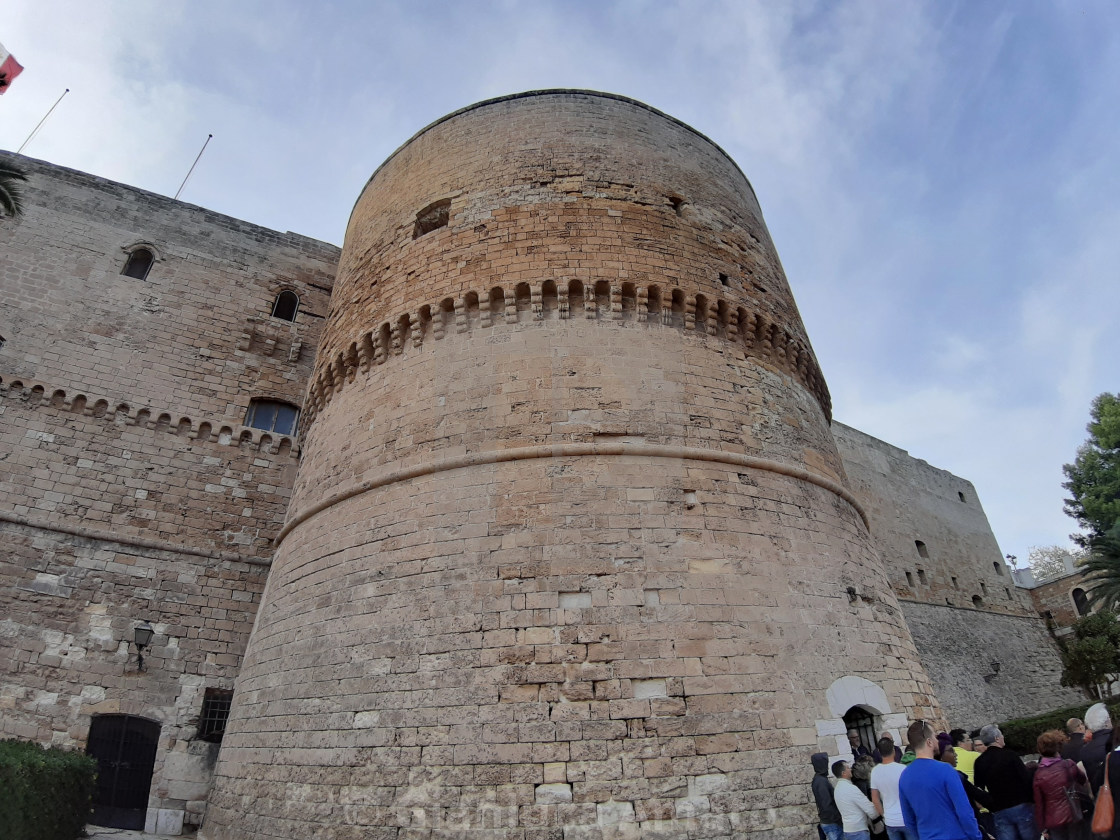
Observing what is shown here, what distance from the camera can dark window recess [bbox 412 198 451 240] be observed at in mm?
7757

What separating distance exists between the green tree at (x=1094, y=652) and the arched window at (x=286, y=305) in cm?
1764

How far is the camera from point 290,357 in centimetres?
1037

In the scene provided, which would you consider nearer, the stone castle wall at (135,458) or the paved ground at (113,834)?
the paved ground at (113,834)

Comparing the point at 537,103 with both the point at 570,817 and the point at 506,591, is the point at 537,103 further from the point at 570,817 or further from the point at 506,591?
the point at 570,817

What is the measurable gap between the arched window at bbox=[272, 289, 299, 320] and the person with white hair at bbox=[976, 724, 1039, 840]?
35.8 feet

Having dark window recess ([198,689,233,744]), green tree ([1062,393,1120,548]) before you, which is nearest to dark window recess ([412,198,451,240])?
dark window recess ([198,689,233,744])

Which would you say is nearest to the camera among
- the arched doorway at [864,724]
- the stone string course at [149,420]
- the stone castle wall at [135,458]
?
the arched doorway at [864,724]

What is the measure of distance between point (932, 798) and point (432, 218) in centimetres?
739

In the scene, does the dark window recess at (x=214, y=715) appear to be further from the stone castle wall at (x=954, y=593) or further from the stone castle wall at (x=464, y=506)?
the stone castle wall at (x=954, y=593)

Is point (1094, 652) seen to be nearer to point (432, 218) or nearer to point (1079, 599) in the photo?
point (1079, 599)

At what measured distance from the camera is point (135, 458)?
8.52m

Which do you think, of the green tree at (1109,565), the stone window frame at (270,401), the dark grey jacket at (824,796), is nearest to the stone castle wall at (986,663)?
the green tree at (1109,565)

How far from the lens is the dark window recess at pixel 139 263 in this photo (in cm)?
1001

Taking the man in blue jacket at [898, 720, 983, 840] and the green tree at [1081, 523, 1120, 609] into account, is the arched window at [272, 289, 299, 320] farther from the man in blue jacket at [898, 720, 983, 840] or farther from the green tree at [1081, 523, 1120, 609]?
the green tree at [1081, 523, 1120, 609]
